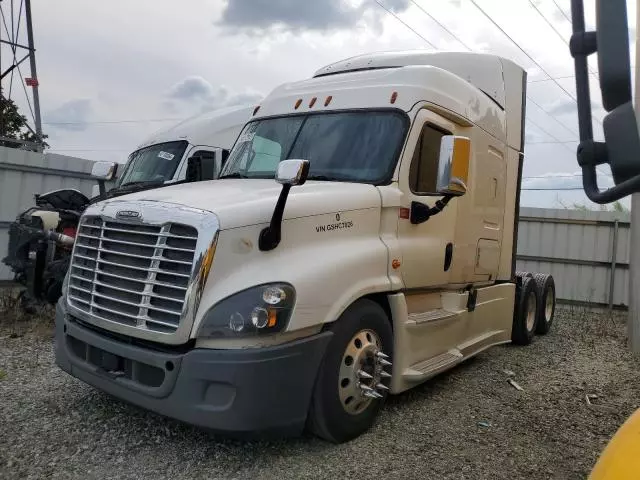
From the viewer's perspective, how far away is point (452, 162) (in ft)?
13.4

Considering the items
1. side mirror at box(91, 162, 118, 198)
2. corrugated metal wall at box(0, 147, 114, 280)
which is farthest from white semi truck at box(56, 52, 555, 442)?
corrugated metal wall at box(0, 147, 114, 280)

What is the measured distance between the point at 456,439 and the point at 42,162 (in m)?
8.81

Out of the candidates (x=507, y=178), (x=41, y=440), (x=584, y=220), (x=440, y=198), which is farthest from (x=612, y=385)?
(x=584, y=220)

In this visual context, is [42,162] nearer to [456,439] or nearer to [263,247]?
[263,247]

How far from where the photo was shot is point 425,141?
15.6 feet

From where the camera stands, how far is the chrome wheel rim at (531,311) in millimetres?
7973

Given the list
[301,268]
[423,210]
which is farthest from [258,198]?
[423,210]

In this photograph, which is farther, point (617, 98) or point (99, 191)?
point (99, 191)

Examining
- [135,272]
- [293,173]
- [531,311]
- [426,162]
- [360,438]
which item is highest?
[426,162]

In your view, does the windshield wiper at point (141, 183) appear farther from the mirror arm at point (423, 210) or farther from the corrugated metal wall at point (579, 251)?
the corrugated metal wall at point (579, 251)

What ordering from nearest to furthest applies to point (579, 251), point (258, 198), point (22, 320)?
point (258, 198) → point (22, 320) → point (579, 251)

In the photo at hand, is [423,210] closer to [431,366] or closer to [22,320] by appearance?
[431,366]

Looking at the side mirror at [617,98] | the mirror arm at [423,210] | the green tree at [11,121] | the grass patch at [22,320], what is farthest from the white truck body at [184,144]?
the green tree at [11,121]

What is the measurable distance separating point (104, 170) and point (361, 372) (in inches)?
131
